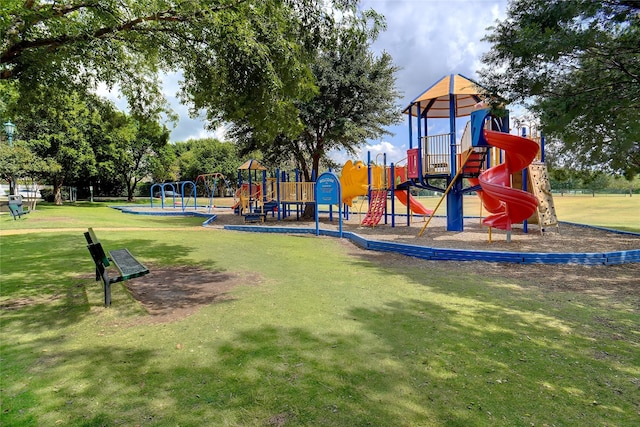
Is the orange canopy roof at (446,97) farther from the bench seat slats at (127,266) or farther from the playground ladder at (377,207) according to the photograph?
the bench seat slats at (127,266)

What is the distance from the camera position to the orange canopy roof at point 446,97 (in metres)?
14.8

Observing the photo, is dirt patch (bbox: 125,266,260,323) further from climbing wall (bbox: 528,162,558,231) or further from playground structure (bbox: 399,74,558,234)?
climbing wall (bbox: 528,162,558,231)

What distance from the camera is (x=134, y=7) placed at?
20.5ft

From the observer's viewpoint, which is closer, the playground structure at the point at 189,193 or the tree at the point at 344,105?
the tree at the point at 344,105

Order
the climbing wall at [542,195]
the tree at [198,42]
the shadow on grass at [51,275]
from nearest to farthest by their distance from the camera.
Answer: the shadow on grass at [51,275], the tree at [198,42], the climbing wall at [542,195]

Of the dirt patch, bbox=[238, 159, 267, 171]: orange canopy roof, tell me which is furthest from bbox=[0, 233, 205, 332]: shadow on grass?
bbox=[238, 159, 267, 171]: orange canopy roof

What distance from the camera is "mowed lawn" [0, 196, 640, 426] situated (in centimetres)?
278

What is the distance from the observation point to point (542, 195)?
1369cm

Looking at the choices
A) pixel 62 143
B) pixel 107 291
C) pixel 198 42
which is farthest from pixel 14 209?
pixel 62 143

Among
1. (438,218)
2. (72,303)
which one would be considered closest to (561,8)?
(72,303)

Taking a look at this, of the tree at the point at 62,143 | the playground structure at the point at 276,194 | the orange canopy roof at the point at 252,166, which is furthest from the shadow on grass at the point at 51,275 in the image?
the tree at the point at 62,143

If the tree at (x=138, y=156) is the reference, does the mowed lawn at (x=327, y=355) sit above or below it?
below

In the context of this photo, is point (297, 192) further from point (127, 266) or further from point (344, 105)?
point (127, 266)

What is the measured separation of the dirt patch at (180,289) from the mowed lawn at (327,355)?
0.22m
